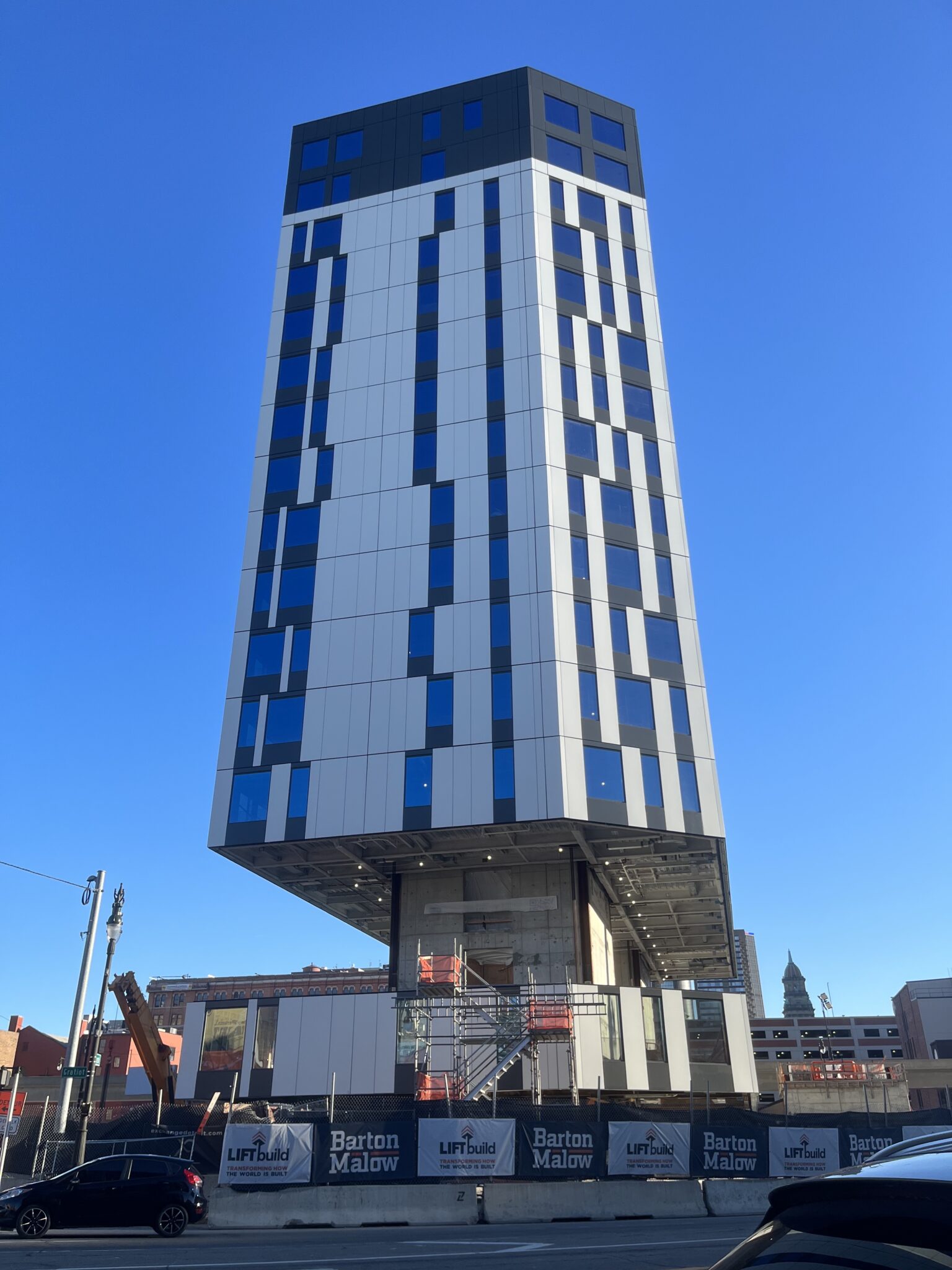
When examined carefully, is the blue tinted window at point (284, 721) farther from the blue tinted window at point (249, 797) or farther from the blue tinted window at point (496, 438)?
the blue tinted window at point (496, 438)

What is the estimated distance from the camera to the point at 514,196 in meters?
56.2

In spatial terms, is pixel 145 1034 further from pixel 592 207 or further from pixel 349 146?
pixel 349 146

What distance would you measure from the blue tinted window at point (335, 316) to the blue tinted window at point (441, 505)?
41.2 feet

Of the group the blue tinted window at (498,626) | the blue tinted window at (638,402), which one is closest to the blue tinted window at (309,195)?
the blue tinted window at (638,402)

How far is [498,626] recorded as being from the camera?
4603cm

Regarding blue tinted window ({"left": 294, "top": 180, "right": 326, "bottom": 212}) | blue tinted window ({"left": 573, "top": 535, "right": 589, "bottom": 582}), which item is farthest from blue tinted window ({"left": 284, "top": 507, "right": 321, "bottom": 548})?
blue tinted window ({"left": 294, "top": 180, "right": 326, "bottom": 212})

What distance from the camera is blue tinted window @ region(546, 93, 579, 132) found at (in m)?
60.4

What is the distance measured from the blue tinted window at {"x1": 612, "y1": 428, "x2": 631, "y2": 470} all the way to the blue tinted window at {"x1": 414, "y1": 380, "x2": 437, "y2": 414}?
366 inches

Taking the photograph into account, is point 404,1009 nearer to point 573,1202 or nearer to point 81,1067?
point 81,1067

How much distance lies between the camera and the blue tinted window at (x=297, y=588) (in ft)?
162

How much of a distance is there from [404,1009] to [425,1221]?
2047cm

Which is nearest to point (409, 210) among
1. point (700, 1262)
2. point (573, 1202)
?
point (573, 1202)

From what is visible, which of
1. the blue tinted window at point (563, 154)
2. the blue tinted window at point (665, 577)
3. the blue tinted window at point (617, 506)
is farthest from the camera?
the blue tinted window at point (563, 154)

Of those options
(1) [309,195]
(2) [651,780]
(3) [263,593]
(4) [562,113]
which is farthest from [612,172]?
(2) [651,780]
